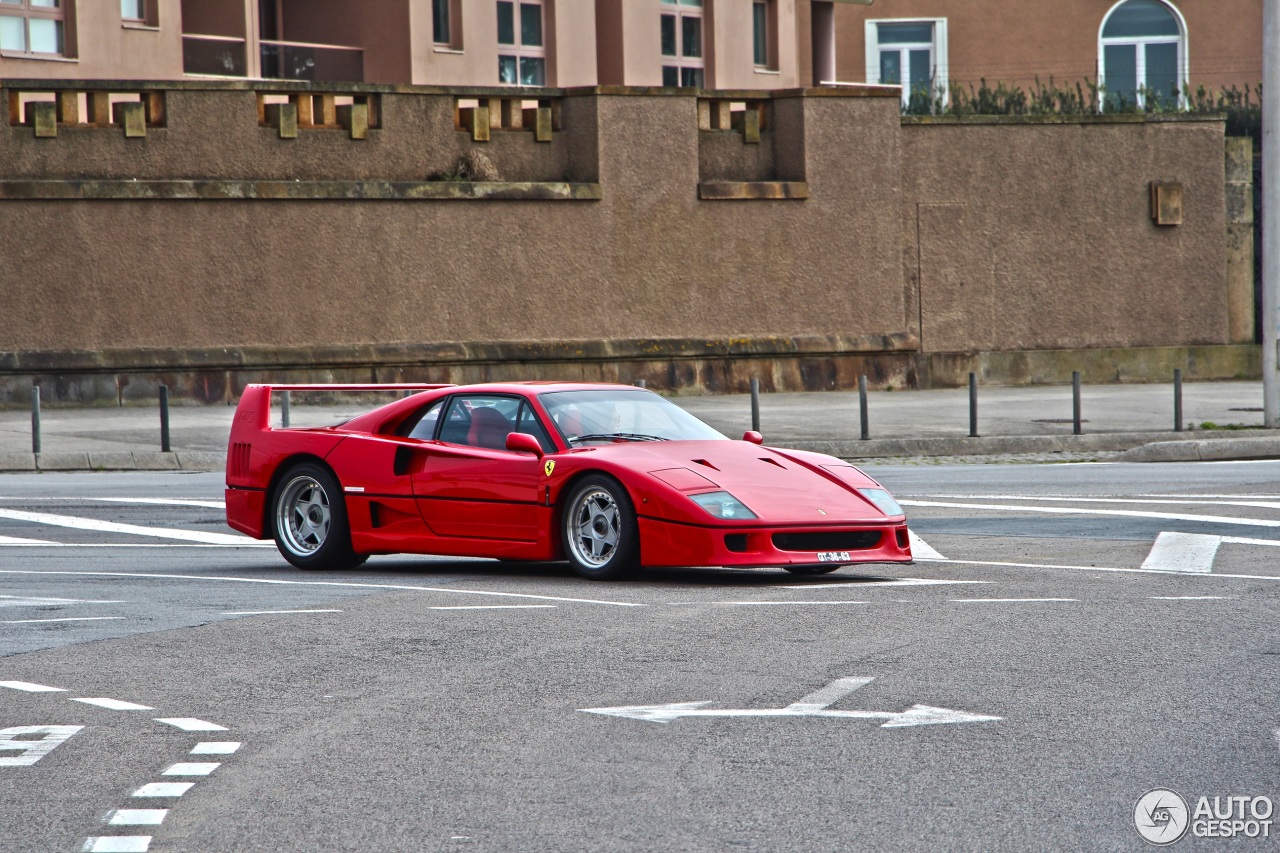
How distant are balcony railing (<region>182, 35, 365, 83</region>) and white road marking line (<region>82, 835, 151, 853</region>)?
104 feet

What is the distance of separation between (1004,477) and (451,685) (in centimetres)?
1215

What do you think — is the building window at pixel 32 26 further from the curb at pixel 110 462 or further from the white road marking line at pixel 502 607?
the white road marking line at pixel 502 607

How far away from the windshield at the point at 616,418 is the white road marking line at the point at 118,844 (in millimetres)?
6246

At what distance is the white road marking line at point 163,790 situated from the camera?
565 cm

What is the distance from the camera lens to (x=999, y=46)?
1836 inches

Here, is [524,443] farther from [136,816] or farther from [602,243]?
[602,243]

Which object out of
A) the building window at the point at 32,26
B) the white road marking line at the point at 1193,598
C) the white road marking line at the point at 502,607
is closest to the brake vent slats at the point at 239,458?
the white road marking line at the point at 502,607

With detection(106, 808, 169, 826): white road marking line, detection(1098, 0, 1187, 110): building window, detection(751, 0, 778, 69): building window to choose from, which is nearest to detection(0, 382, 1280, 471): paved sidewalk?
detection(751, 0, 778, 69): building window

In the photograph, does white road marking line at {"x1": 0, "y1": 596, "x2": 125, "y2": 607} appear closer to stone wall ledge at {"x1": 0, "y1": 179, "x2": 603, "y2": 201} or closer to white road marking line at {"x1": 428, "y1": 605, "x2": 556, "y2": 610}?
white road marking line at {"x1": 428, "y1": 605, "x2": 556, "y2": 610}

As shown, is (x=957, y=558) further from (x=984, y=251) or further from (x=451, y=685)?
(x=984, y=251)

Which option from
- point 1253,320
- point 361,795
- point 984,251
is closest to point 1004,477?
point 361,795

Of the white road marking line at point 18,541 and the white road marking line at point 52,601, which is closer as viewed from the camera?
→ the white road marking line at point 52,601

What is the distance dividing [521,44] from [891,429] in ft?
56.4

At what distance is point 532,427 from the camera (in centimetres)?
1146
